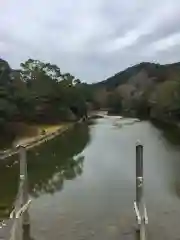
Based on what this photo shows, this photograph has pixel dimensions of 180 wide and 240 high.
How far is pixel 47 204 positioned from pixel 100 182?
3.51 meters

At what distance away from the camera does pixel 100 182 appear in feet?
50.1

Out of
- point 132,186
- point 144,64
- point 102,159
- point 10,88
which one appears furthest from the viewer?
point 144,64

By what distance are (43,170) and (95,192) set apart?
548cm

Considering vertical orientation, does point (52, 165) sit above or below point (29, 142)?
below

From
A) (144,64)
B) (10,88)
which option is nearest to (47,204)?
(10,88)

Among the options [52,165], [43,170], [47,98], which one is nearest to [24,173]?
[43,170]

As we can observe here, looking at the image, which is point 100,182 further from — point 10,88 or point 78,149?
point 10,88

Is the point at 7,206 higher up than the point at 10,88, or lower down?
lower down

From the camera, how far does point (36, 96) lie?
41.4 metres

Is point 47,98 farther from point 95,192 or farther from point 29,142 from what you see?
point 95,192

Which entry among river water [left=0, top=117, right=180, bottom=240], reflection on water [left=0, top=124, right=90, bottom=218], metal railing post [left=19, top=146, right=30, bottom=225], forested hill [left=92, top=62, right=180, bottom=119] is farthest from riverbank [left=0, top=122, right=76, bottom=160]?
forested hill [left=92, top=62, right=180, bottom=119]

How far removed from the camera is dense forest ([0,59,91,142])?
102ft

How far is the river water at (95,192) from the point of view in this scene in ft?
30.8

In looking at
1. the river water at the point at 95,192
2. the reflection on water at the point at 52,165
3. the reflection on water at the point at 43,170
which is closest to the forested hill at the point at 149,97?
the reflection on water at the point at 52,165
